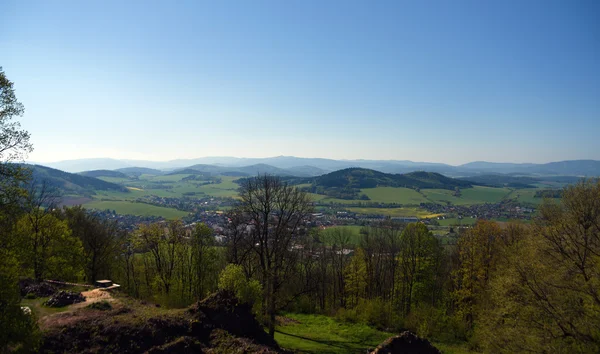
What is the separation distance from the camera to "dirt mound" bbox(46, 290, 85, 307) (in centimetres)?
1803

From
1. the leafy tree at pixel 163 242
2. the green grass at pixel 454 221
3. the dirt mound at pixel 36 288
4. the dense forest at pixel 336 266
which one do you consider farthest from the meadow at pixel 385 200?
the dirt mound at pixel 36 288

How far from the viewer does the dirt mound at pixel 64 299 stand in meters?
18.0

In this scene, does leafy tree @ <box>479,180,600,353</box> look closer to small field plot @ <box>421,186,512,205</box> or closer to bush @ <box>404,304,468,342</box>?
bush @ <box>404,304,468,342</box>

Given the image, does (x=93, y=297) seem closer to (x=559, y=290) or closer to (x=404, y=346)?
(x=404, y=346)

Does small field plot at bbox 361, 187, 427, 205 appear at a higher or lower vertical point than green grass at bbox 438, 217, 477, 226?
higher

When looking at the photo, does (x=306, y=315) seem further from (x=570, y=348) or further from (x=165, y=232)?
(x=570, y=348)

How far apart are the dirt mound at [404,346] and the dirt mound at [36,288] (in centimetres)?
2223

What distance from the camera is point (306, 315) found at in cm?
3494

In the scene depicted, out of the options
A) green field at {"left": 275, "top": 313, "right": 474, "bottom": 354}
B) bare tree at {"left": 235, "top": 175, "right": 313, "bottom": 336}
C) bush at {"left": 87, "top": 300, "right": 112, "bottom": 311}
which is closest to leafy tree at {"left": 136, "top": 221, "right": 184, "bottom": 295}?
bare tree at {"left": 235, "top": 175, "right": 313, "bottom": 336}

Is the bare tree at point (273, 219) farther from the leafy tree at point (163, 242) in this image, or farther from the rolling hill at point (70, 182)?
the rolling hill at point (70, 182)

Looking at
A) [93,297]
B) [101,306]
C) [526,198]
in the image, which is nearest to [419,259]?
[101,306]

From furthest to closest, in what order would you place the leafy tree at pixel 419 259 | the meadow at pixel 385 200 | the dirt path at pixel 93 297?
the meadow at pixel 385 200, the leafy tree at pixel 419 259, the dirt path at pixel 93 297

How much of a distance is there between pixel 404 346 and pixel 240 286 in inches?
377

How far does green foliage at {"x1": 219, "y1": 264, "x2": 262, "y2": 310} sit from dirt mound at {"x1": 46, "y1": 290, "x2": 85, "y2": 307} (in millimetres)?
Answer: 9771
